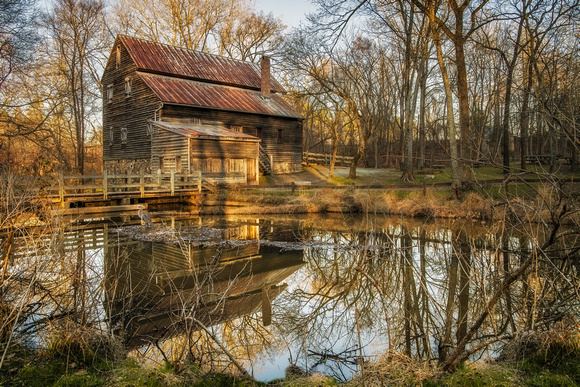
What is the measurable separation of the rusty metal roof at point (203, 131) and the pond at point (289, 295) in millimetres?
14038

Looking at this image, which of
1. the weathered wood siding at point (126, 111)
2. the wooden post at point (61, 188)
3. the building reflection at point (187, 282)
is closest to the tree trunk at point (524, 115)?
the building reflection at point (187, 282)

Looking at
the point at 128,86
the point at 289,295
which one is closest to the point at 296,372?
the point at 289,295

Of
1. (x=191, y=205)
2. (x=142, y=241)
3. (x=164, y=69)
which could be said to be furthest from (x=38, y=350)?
(x=164, y=69)

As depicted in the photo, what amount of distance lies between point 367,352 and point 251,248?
8301mm

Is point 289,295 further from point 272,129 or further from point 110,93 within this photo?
point 110,93

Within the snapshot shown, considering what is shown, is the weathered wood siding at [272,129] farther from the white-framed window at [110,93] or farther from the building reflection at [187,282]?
the building reflection at [187,282]

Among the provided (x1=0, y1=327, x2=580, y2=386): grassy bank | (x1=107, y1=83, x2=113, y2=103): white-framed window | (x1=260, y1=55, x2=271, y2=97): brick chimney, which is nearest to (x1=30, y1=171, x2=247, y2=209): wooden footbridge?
(x1=107, y1=83, x2=113, y2=103): white-framed window

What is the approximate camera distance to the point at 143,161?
3375 cm

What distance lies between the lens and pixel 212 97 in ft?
116

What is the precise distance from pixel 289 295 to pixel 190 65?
3189cm

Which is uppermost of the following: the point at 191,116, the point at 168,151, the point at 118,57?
the point at 118,57

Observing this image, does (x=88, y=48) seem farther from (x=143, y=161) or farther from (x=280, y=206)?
(x=280, y=206)

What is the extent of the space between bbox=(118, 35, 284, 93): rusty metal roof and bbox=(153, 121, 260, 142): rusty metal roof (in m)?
5.20

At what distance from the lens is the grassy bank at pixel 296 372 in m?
4.45
